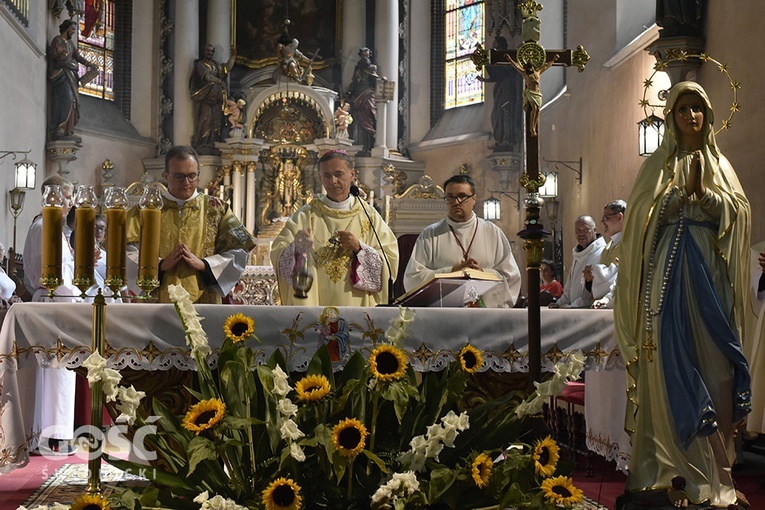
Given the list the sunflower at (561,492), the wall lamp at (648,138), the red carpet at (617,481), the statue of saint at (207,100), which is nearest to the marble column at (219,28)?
the statue of saint at (207,100)

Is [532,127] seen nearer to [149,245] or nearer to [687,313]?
[149,245]

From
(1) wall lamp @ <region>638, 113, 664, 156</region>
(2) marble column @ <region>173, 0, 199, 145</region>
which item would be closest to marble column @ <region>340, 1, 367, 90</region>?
(2) marble column @ <region>173, 0, 199, 145</region>

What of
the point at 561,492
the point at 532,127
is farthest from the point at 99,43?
the point at 561,492

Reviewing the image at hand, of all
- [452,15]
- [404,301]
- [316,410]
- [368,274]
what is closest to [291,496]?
[316,410]

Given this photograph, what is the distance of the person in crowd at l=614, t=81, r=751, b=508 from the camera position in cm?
457

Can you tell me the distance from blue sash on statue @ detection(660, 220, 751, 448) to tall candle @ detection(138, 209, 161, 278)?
249 centimetres

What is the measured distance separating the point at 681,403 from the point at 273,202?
623 inches

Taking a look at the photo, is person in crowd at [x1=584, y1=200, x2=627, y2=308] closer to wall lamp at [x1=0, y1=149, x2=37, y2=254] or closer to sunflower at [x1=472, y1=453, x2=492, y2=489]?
sunflower at [x1=472, y1=453, x2=492, y2=489]

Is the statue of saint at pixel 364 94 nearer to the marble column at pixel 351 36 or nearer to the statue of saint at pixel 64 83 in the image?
the marble column at pixel 351 36

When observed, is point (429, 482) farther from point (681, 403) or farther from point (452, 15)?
point (452, 15)

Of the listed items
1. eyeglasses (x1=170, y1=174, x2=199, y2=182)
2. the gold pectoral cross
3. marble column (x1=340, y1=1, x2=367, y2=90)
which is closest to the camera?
the gold pectoral cross

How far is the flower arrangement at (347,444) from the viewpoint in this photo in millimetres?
1693

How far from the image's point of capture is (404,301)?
15.5 feet

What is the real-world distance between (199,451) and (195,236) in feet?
12.2
